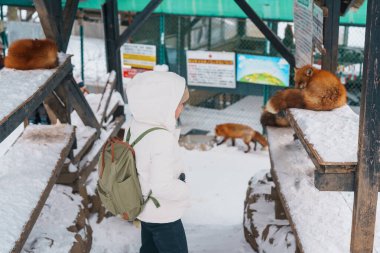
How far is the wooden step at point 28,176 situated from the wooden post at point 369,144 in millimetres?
2086

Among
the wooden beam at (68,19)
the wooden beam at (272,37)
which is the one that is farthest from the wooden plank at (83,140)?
the wooden beam at (272,37)

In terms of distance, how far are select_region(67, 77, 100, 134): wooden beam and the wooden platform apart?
203 centimetres

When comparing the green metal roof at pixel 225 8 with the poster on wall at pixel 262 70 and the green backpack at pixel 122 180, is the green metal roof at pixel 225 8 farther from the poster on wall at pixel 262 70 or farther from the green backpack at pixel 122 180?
the green backpack at pixel 122 180

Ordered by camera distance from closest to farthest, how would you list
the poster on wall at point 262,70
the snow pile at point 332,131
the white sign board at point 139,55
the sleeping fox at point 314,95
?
the snow pile at point 332,131 → the sleeping fox at point 314,95 → the poster on wall at point 262,70 → the white sign board at point 139,55

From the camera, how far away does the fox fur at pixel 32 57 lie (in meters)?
5.11

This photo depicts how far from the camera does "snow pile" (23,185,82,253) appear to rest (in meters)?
4.71

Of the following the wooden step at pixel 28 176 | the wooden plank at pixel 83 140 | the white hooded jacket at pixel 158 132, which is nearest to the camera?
the white hooded jacket at pixel 158 132

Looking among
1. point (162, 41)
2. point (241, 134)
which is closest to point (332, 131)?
point (241, 134)

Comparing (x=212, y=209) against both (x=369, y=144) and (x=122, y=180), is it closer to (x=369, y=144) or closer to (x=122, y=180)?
(x=122, y=180)

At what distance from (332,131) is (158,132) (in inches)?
49.1

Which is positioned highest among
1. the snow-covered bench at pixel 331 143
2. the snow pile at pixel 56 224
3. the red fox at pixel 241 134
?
the snow-covered bench at pixel 331 143

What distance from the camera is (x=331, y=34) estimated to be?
5555 millimetres

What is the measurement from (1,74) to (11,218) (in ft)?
4.80

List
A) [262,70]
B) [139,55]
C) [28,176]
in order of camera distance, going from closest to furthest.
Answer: [28,176]
[262,70]
[139,55]
